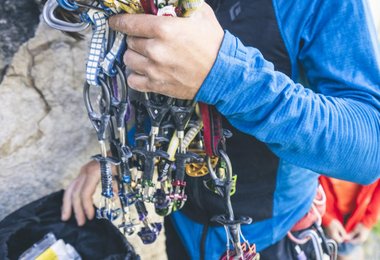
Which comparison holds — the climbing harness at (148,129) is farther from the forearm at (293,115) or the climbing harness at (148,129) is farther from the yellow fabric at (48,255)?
the yellow fabric at (48,255)

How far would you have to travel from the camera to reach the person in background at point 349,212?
149 cm

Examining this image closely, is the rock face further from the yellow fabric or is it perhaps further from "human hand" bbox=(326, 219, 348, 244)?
"human hand" bbox=(326, 219, 348, 244)

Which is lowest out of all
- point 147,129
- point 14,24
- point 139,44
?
point 147,129

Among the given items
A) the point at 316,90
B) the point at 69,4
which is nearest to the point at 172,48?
the point at 69,4

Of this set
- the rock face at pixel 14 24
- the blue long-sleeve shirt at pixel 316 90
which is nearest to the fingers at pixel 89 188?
the rock face at pixel 14 24

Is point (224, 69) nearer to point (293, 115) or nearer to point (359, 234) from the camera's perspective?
point (293, 115)

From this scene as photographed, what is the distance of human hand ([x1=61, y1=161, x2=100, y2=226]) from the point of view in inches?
44.7

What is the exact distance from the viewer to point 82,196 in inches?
44.8

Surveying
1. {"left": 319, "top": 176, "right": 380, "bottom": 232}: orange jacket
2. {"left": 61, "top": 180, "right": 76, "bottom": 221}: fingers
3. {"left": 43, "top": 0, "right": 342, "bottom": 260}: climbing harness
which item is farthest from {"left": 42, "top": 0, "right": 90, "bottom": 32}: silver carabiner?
{"left": 319, "top": 176, "right": 380, "bottom": 232}: orange jacket

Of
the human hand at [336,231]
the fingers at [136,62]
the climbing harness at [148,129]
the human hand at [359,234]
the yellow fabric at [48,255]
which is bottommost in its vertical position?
the human hand at [359,234]

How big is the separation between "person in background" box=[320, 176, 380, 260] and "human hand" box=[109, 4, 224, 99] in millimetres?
979

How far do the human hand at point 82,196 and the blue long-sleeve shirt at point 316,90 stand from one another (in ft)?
1.66

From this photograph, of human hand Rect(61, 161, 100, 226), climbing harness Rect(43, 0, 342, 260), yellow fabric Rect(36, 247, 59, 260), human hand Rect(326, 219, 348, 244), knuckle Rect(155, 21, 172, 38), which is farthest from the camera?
human hand Rect(326, 219, 348, 244)

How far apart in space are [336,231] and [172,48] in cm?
107
